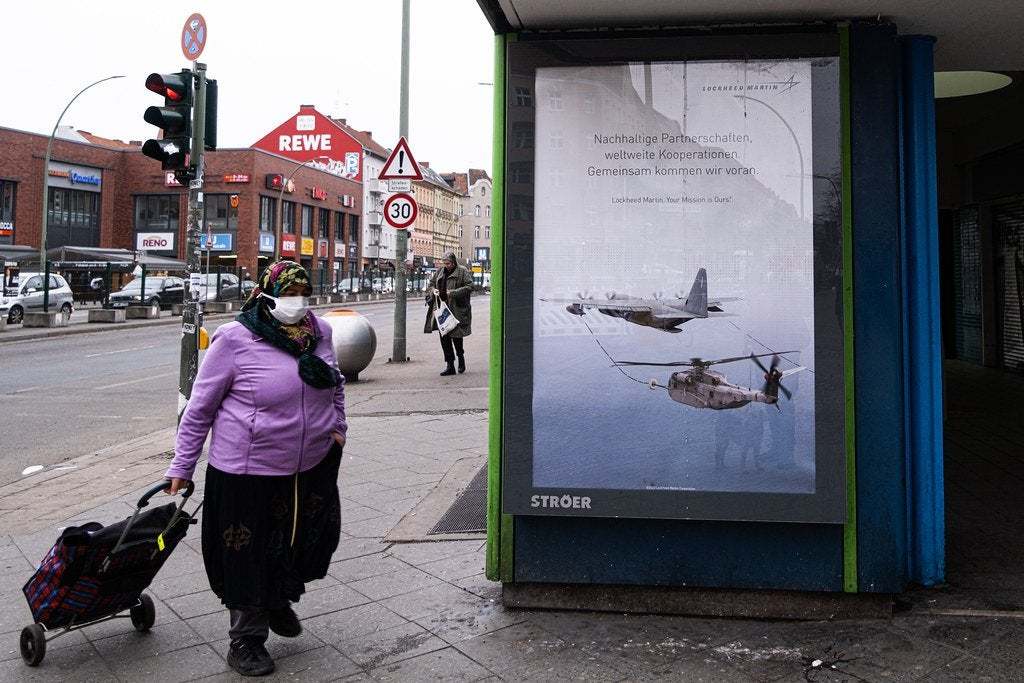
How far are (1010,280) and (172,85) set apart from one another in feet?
39.0

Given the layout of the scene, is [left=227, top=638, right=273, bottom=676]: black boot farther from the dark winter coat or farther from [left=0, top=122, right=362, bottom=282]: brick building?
[left=0, top=122, right=362, bottom=282]: brick building

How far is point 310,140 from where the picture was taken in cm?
6969

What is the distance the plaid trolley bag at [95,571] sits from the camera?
12.1 feet

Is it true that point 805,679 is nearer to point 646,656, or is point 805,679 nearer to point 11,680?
point 646,656

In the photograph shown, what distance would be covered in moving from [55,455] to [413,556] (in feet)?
18.7

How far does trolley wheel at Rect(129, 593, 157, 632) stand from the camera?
4047 millimetres

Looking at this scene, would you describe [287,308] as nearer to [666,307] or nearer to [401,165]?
[666,307]

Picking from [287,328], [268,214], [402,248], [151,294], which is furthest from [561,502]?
[268,214]

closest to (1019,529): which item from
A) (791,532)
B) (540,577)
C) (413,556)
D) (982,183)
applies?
(791,532)

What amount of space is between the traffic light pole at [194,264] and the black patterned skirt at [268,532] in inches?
193

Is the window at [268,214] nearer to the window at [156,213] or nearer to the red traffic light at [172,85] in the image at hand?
the window at [156,213]

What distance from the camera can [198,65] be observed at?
8961 millimetres

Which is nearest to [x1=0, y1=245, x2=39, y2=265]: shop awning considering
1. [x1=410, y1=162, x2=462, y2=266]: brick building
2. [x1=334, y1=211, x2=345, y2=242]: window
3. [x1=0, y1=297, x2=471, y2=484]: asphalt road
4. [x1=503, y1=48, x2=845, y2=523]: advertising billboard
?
[x1=0, y1=297, x2=471, y2=484]: asphalt road

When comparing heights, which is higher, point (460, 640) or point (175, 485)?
point (175, 485)
